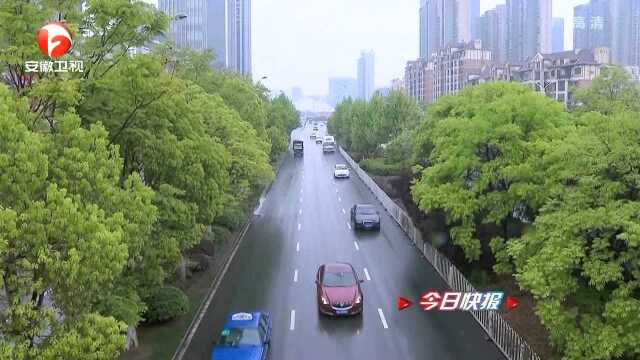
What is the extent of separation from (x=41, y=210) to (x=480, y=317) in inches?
589

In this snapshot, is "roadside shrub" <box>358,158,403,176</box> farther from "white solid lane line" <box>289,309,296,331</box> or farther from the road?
"white solid lane line" <box>289,309,296,331</box>

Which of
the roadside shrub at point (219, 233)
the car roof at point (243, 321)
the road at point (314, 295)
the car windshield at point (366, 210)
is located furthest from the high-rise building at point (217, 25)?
the car roof at point (243, 321)

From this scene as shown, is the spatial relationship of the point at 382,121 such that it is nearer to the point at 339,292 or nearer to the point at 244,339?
the point at 339,292

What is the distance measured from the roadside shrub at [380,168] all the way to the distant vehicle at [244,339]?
1343 inches

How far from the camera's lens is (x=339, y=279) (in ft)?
75.2

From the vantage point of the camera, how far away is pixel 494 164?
71.7ft

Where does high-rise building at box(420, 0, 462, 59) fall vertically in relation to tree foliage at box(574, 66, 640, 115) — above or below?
above

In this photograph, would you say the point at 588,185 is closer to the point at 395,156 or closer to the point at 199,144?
the point at 199,144

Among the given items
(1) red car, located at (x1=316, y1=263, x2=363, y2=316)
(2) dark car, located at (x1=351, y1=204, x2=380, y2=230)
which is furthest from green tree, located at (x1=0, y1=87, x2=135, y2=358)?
(2) dark car, located at (x1=351, y1=204, x2=380, y2=230)

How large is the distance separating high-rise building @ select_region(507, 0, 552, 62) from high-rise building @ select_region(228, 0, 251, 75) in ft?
215

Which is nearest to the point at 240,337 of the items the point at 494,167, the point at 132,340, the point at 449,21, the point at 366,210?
the point at 132,340

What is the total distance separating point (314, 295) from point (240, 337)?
7.02 m

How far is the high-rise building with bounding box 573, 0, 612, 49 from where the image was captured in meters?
155

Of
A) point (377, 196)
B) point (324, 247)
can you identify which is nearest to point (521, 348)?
point (324, 247)
